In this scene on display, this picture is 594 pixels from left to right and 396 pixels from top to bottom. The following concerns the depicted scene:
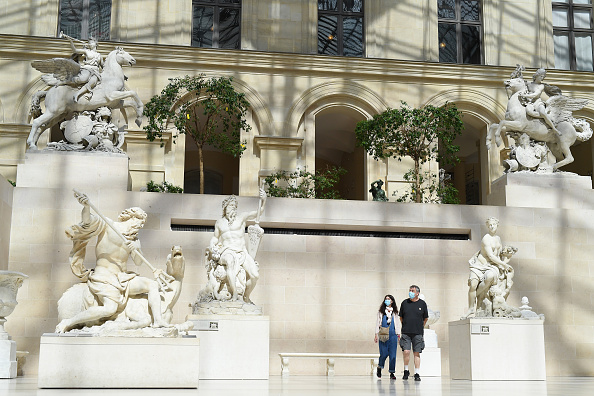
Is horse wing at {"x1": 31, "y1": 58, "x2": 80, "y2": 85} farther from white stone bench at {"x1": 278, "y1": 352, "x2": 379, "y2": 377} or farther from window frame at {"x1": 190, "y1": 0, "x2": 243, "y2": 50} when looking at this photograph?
window frame at {"x1": 190, "y1": 0, "x2": 243, "y2": 50}

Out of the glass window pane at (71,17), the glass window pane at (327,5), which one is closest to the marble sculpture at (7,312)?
the glass window pane at (71,17)

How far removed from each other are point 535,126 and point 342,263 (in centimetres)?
571

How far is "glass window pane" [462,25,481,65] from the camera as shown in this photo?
28266 millimetres

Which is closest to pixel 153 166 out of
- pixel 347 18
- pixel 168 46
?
pixel 168 46

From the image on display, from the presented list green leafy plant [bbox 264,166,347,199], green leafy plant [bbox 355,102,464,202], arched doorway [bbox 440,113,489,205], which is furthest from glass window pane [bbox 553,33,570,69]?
green leafy plant [bbox 264,166,347,199]

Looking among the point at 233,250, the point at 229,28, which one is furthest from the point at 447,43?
the point at 233,250

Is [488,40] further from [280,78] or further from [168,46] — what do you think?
[168,46]

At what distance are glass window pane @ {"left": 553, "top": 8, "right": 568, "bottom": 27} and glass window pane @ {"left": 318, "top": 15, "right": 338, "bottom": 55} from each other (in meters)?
7.63

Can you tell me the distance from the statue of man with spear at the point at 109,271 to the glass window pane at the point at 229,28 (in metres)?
16.7

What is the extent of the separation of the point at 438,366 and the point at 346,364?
1828 mm

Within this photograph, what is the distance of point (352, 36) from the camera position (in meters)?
27.8

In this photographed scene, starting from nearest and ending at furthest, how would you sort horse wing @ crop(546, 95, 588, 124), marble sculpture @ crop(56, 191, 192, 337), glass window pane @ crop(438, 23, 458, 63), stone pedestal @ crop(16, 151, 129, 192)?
marble sculpture @ crop(56, 191, 192, 337)
stone pedestal @ crop(16, 151, 129, 192)
horse wing @ crop(546, 95, 588, 124)
glass window pane @ crop(438, 23, 458, 63)

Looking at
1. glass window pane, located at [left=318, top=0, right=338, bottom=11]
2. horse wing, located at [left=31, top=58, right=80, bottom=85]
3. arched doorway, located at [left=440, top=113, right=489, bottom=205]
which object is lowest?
horse wing, located at [left=31, top=58, right=80, bottom=85]

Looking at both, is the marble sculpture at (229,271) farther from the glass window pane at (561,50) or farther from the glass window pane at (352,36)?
the glass window pane at (561,50)
